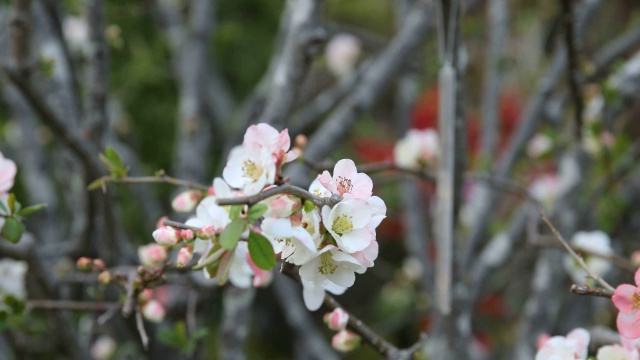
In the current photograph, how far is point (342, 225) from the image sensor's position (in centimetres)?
51

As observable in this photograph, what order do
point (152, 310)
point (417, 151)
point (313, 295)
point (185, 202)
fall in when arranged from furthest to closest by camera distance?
point (417, 151)
point (152, 310)
point (185, 202)
point (313, 295)

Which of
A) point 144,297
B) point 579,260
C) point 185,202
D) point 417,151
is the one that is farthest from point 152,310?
point 417,151

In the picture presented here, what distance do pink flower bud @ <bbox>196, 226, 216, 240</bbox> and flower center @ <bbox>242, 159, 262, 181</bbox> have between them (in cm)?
5

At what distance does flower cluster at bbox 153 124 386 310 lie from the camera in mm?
495

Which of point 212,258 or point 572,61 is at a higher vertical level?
point 572,61

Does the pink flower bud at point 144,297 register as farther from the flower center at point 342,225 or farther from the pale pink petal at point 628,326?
the pale pink petal at point 628,326

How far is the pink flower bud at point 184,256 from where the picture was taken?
561 mm

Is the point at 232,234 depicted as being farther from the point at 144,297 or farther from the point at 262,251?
the point at 144,297

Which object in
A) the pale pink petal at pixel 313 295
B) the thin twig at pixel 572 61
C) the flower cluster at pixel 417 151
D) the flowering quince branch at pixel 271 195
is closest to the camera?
the flowering quince branch at pixel 271 195

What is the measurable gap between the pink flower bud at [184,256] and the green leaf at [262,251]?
78mm

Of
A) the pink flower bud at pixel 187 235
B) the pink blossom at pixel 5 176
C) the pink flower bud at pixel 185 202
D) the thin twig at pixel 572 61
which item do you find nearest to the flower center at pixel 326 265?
the pink flower bud at pixel 187 235

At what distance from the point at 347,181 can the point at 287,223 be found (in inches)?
2.9

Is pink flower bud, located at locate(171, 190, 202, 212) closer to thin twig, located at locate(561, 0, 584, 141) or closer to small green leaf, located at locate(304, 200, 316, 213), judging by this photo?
small green leaf, located at locate(304, 200, 316, 213)

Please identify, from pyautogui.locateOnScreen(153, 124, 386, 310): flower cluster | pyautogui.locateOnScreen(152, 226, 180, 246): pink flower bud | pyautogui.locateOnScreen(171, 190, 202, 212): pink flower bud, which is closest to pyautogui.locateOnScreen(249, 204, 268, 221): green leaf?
pyautogui.locateOnScreen(153, 124, 386, 310): flower cluster
